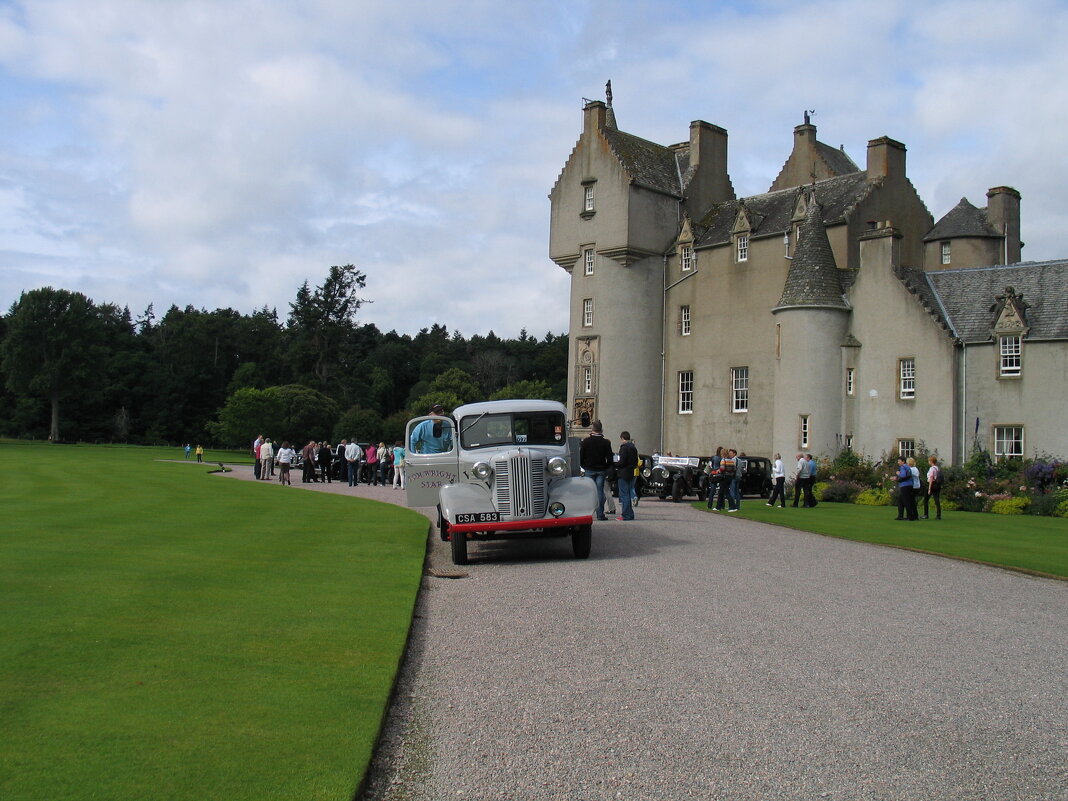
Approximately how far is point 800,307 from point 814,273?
1638 millimetres

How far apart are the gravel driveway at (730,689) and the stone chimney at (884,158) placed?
125ft

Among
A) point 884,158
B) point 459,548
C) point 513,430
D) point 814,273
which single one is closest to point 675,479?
point 814,273

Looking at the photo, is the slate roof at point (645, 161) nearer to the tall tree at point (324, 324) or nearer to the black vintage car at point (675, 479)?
the black vintage car at point (675, 479)

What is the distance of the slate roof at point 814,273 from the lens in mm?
45125

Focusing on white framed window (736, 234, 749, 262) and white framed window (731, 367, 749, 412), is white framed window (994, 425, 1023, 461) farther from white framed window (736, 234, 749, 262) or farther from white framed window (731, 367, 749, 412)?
white framed window (736, 234, 749, 262)

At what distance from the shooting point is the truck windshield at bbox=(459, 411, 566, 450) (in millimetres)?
17438

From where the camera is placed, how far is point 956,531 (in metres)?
22.7

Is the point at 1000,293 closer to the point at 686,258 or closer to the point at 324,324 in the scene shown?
the point at 686,258

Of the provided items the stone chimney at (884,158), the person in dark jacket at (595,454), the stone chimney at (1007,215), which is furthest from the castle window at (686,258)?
the person in dark jacket at (595,454)

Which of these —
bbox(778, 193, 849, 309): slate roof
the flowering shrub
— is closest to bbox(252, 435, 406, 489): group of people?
bbox(778, 193, 849, 309): slate roof

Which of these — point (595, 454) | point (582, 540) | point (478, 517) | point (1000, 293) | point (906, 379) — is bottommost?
point (582, 540)

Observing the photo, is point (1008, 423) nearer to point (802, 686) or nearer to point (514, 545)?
point (514, 545)

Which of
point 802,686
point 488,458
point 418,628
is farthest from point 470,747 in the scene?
point 488,458

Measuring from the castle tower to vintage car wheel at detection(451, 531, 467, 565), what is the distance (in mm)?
32117
